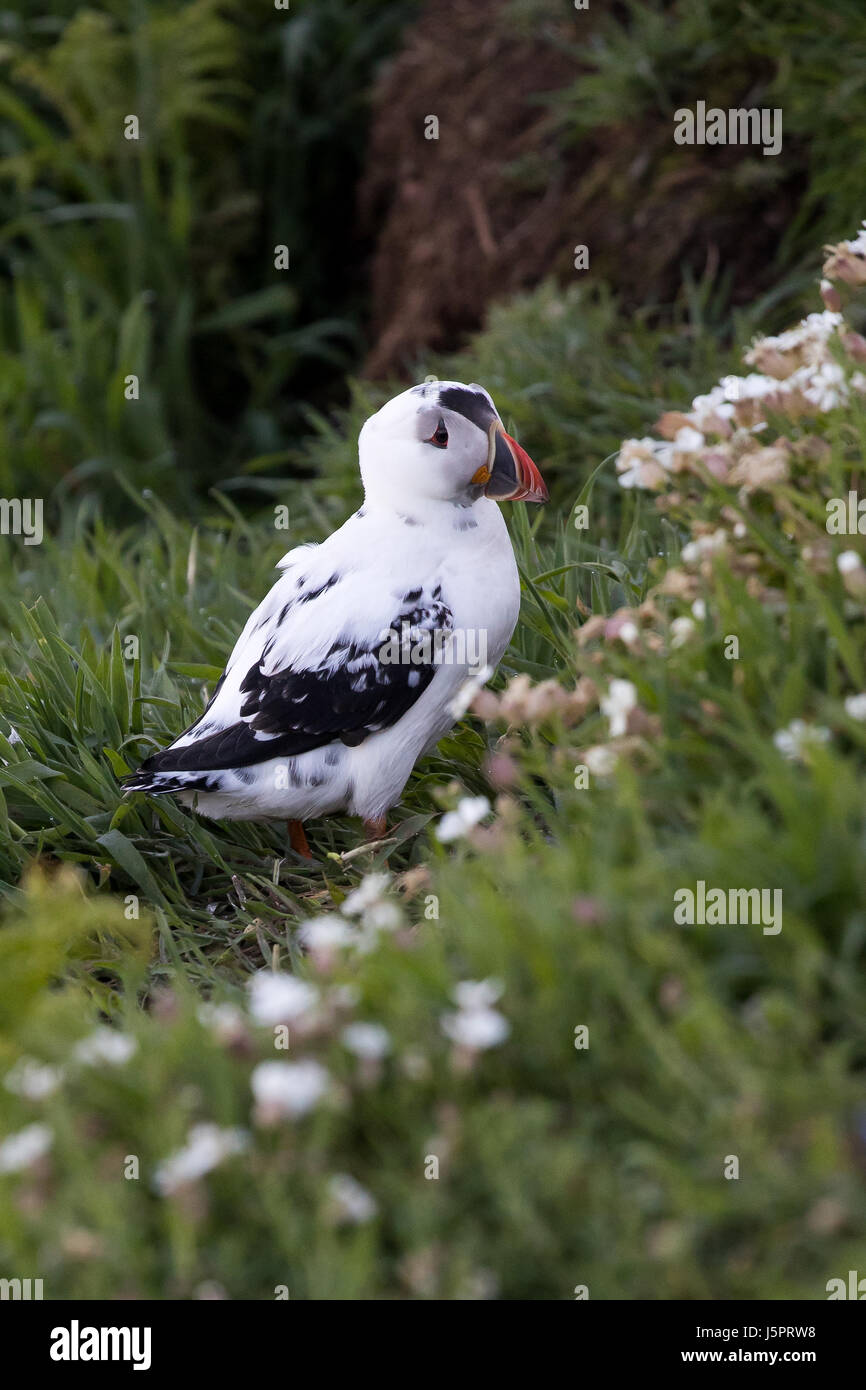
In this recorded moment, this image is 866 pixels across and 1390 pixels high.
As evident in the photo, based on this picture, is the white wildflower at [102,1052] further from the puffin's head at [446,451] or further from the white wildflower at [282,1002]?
the puffin's head at [446,451]

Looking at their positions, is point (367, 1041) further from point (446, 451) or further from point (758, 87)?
point (758, 87)

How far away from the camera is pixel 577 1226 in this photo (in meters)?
2.09

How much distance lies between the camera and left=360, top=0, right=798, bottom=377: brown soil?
5.79 metres

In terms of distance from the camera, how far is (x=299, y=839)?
3736 mm

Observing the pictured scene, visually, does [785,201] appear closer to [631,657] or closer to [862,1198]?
[631,657]

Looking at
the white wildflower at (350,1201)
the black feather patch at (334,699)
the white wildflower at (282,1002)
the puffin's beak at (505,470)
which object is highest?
the puffin's beak at (505,470)

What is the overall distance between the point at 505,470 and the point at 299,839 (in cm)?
111

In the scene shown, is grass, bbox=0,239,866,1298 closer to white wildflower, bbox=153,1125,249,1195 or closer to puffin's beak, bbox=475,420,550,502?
white wildflower, bbox=153,1125,249,1195

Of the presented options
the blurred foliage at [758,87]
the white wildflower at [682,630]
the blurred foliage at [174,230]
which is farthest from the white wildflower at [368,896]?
the blurred foliage at [174,230]

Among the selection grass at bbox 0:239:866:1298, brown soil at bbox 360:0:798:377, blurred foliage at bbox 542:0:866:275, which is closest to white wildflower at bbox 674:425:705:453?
grass at bbox 0:239:866:1298

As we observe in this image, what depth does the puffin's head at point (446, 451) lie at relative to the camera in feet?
11.1

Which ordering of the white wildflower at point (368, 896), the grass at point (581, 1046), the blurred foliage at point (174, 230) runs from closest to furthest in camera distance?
the grass at point (581, 1046)
the white wildflower at point (368, 896)
the blurred foliage at point (174, 230)

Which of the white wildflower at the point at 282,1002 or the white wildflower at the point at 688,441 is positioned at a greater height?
the white wildflower at the point at 688,441

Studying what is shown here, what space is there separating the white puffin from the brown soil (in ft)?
Answer: 8.94
